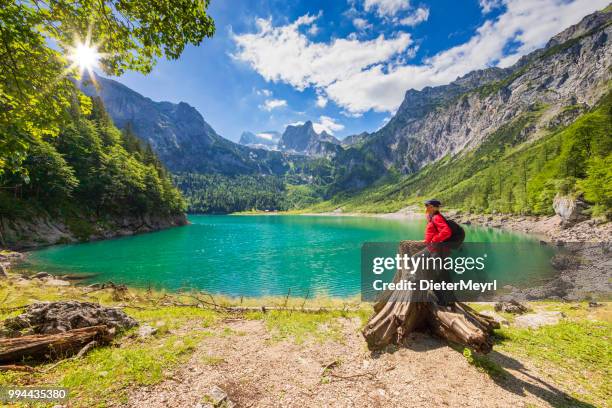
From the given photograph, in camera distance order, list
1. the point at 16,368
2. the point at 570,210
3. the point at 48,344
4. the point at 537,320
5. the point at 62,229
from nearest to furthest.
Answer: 1. the point at 16,368
2. the point at 48,344
3. the point at 537,320
4. the point at 62,229
5. the point at 570,210

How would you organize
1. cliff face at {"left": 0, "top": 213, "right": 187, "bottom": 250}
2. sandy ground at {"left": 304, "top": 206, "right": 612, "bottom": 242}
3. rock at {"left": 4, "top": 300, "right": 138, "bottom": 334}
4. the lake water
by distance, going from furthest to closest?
1. sandy ground at {"left": 304, "top": 206, "right": 612, "bottom": 242}
2. cliff face at {"left": 0, "top": 213, "right": 187, "bottom": 250}
3. the lake water
4. rock at {"left": 4, "top": 300, "right": 138, "bottom": 334}

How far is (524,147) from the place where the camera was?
200 m

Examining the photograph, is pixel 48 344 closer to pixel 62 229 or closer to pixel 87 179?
pixel 62 229

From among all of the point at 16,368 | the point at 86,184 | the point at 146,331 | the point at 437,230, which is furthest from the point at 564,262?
the point at 86,184

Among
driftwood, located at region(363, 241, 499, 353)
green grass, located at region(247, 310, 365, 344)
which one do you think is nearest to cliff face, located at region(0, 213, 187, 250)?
green grass, located at region(247, 310, 365, 344)

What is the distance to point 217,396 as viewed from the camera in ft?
21.7

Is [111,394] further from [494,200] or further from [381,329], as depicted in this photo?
[494,200]

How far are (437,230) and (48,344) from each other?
12883 millimetres

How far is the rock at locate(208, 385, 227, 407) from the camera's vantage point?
6461mm

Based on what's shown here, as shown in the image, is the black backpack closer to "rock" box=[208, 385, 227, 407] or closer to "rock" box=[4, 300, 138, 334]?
"rock" box=[208, 385, 227, 407]

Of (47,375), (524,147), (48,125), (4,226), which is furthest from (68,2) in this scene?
(524,147)

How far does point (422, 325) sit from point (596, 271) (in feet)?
115

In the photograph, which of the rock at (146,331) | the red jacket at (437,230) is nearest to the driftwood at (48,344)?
the rock at (146,331)

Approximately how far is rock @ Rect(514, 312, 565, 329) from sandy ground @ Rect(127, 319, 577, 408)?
5.25 metres
